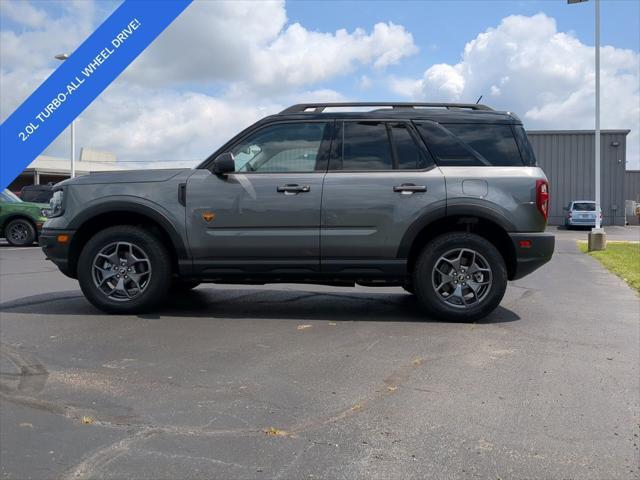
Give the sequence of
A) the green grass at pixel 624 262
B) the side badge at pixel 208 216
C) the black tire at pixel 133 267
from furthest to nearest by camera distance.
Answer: the green grass at pixel 624 262 < the black tire at pixel 133 267 < the side badge at pixel 208 216

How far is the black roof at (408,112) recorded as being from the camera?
6211mm

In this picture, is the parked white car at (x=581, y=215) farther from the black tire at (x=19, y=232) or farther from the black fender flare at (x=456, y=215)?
the black fender flare at (x=456, y=215)

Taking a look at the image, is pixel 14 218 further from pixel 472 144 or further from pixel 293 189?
pixel 472 144

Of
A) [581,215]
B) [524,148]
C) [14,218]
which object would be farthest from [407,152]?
[581,215]

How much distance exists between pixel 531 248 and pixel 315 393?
116 inches

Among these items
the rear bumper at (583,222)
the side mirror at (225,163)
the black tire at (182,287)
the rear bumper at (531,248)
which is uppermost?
the side mirror at (225,163)

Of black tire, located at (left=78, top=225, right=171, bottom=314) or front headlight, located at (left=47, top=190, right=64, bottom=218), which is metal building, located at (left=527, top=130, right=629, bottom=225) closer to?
black tire, located at (left=78, top=225, right=171, bottom=314)

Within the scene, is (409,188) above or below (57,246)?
above

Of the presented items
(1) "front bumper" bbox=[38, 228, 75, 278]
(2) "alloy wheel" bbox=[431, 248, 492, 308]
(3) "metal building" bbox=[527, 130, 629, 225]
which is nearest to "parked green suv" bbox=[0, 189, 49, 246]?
(1) "front bumper" bbox=[38, 228, 75, 278]

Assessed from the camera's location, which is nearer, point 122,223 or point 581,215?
point 122,223

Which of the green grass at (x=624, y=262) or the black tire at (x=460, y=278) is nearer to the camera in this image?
the black tire at (x=460, y=278)

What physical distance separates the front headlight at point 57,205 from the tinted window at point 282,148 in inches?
69.8

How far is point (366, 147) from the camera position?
20.3 ft

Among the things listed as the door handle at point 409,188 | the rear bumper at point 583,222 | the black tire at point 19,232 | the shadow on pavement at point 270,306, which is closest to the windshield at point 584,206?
the rear bumper at point 583,222
